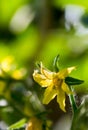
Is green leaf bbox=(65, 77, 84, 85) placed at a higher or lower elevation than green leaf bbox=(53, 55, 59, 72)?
lower

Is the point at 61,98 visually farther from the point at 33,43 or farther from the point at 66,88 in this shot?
the point at 33,43

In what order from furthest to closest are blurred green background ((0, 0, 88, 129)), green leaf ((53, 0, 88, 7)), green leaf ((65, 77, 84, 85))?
green leaf ((53, 0, 88, 7)) < blurred green background ((0, 0, 88, 129)) < green leaf ((65, 77, 84, 85))

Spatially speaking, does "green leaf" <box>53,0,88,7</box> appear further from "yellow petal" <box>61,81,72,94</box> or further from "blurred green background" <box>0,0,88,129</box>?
"yellow petal" <box>61,81,72,94</box>

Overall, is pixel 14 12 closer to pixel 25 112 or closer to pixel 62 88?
pixel 25 112

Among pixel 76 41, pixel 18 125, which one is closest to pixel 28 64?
pixel 76 41

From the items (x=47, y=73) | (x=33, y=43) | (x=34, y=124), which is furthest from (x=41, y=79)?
(x=33, y=43)

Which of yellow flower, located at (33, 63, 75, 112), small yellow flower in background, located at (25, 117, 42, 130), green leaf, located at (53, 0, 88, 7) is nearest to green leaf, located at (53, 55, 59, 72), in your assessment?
yellow flower, located at (33, 63, 75, 112)

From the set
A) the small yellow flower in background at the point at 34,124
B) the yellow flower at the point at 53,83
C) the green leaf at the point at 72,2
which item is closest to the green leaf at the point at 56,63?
the yellow flower at the point at 53,83
